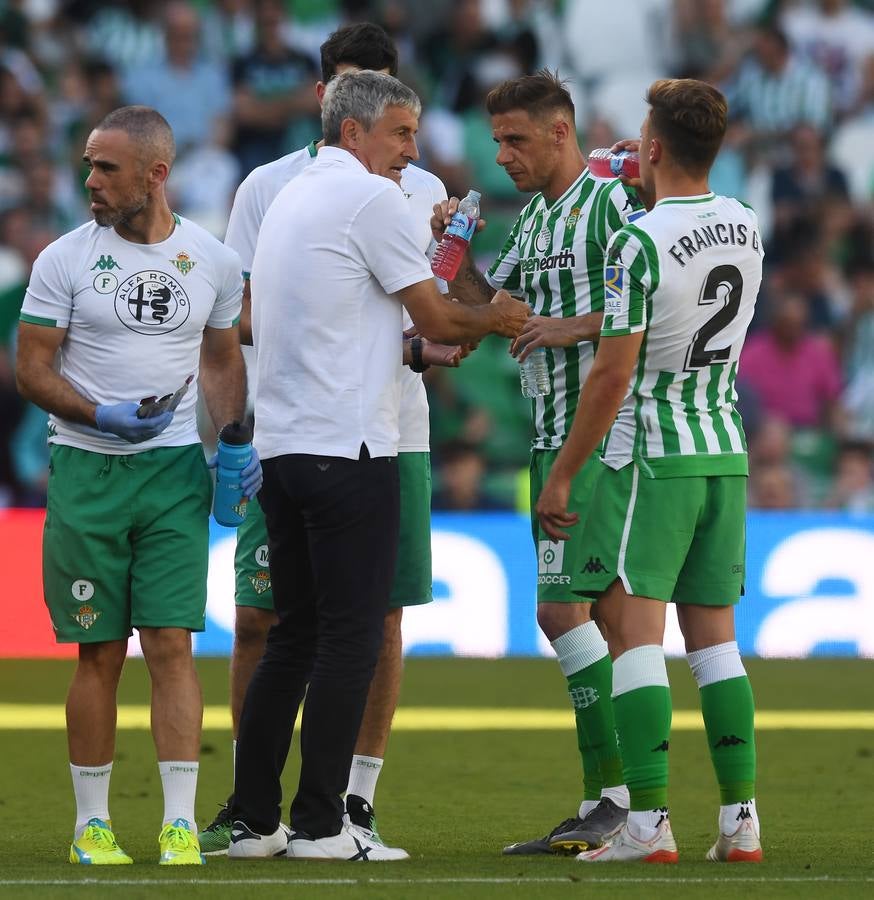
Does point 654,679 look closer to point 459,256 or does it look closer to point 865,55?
point 459,256

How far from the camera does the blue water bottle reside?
5.18 m

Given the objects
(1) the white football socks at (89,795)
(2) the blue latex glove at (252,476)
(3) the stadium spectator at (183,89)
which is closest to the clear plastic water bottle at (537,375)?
(2) the blue latex glove at (252,476)

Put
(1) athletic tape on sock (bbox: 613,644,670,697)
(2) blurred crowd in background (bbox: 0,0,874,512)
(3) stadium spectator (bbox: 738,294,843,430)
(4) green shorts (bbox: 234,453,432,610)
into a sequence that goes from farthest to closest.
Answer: (3) stadium spectator (bbox: 738,294,843,430)
(2) blurred crowd in background (bbox: 0,0,874,512)
(4) green shorts (bbox: 234,453,432,610)
(1) athletic tape on sock (bbox: 613,644,670,697)

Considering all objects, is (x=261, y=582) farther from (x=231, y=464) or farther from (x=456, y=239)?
(x=456, y=239)

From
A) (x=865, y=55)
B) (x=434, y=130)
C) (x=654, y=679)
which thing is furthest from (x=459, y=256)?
(x=865, y=55)

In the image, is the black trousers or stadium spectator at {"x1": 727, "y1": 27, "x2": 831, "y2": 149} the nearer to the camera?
the black trousers

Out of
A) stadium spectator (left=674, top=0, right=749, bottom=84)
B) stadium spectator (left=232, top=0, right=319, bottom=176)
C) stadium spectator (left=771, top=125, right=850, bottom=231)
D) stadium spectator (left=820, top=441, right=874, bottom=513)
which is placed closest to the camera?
stadium spectator (left=820, top=441, right=874, bottom=513)

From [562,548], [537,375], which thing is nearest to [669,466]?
[562,548]

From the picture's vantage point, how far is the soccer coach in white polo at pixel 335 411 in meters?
4.96

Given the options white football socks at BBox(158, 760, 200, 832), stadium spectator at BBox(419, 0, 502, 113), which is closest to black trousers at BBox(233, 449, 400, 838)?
white football socks at BBox(158, 760, 200, 832)

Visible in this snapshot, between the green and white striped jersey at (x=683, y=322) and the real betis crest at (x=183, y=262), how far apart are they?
123cm

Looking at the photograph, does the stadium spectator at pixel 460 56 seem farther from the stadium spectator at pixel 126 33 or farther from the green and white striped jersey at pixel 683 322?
the green and white striped jersey at pixel 683 322

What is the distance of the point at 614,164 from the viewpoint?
221 inches

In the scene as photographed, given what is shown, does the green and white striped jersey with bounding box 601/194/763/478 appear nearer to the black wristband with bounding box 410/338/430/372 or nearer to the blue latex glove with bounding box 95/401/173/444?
the black wristband with bounding box 410/338/430/372
